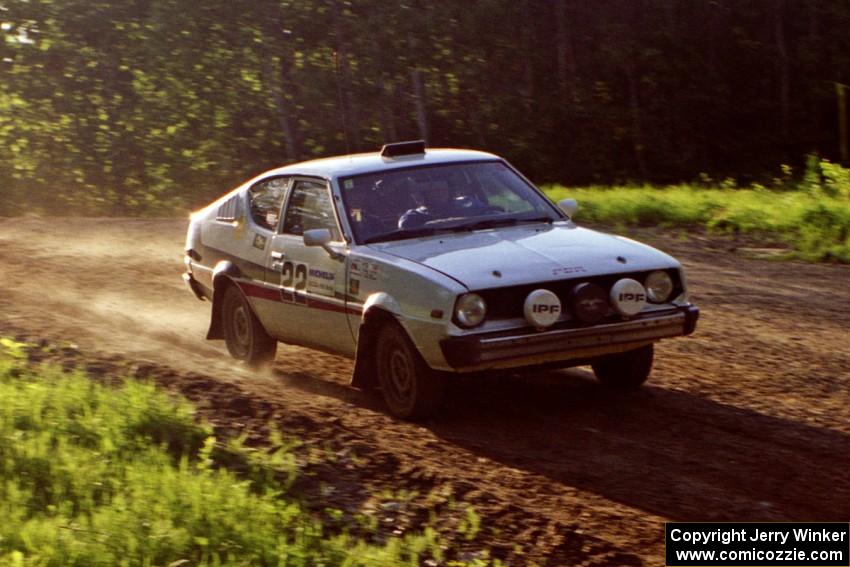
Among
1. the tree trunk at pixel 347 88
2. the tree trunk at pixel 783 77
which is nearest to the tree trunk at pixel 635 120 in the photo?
the tree trunk at pixel 783 77

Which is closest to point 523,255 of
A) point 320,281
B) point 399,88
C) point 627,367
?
point 627,367

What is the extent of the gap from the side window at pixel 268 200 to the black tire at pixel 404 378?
173cm

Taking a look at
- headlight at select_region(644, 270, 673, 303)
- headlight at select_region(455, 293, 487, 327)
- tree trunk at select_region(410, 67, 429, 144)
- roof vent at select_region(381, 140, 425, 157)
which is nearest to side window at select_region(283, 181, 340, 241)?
roof vent at select_region(381, 140, 425, 157)

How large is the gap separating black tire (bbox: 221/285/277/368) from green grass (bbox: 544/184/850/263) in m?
7.01

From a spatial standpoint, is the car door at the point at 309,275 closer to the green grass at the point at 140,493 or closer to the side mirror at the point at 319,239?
the side mirror at the point at 319,239

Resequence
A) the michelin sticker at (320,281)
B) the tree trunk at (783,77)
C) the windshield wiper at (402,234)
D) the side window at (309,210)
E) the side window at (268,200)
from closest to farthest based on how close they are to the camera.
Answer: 1. the windshield wiper at (402,234)
2. the michelin sticker at (320,281)
3. the side window at (309,210)
4. the side window at (268,200)
5. the tree trunk at (783,77)

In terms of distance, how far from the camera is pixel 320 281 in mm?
8383

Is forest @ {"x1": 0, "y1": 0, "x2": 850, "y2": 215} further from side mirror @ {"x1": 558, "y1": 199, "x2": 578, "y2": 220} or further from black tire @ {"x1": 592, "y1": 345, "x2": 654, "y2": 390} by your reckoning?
black tire @ {"x1": 592, "y1": 345, "x2": 654, "y2": 390}

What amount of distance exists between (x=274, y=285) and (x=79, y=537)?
3.51 meters

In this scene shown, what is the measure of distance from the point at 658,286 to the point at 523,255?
81 cm

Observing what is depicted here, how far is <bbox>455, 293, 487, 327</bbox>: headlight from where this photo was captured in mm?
7137

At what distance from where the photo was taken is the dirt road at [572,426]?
601cm

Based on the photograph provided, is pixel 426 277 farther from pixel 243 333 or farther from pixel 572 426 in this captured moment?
pixel 243 333

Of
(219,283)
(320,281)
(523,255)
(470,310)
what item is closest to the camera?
(470,310)
